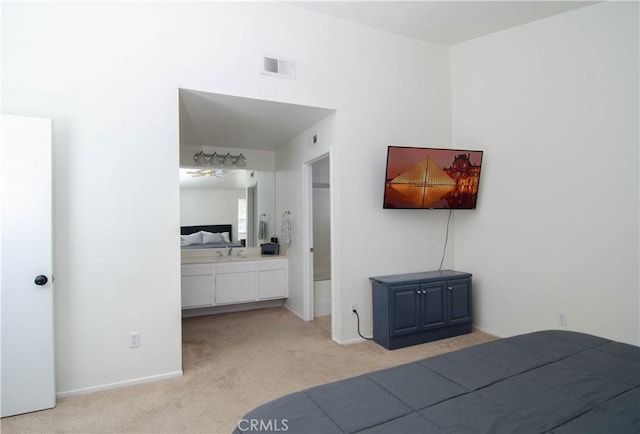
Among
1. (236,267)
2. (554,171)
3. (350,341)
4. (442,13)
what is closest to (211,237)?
(236,267)

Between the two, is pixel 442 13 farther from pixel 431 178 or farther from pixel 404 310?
pixel 404 310

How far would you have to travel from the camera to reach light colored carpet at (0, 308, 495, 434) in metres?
2.19

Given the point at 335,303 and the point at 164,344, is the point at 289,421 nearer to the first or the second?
the point at 164,344

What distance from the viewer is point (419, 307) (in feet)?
11.3

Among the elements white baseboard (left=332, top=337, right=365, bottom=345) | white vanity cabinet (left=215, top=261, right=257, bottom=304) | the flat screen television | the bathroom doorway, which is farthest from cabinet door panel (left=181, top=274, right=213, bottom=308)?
the flat screen television

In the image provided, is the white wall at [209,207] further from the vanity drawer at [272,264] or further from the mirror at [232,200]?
the vanity drawer at [272,264]

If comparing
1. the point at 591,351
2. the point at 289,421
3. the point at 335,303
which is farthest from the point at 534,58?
the point at 289,421

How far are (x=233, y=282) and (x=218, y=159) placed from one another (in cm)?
176

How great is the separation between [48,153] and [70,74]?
0.63 meters

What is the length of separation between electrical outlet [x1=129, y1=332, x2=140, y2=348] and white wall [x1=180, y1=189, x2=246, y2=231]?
2.32m

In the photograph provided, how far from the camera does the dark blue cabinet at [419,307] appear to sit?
11.0ft

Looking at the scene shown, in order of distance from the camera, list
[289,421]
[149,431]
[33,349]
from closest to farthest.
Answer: [289,421], [149,431], [33,349]

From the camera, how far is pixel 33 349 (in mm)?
2324

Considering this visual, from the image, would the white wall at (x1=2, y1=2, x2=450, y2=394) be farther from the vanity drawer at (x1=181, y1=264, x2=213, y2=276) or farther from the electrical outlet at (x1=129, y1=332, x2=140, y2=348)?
the vanity drawer at (x1=181, y1=264, x2=213, y2=276)
